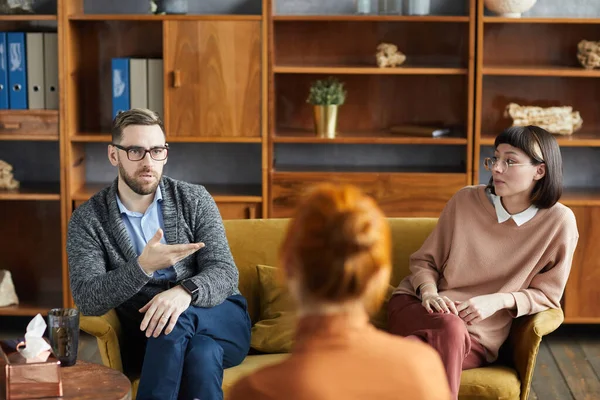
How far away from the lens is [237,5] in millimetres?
4352

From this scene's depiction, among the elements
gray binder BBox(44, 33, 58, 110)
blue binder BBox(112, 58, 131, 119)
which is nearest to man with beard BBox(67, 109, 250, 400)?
blue binder BBox(112, 58, 131, 119)

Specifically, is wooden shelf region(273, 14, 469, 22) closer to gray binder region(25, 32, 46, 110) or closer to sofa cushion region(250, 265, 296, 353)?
gray binder region(25, 32, 46, 110)

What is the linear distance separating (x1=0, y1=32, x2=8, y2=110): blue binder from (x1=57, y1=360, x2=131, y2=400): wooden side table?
2099 millimetres

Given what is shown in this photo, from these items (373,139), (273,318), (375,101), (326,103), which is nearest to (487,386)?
(273,318)

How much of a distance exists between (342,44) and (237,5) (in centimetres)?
53

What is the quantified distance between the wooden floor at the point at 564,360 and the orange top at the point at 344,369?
8.23 feet

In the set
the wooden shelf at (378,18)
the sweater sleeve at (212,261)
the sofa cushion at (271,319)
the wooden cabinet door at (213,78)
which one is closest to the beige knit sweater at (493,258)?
the sofa cushion at (271,319)

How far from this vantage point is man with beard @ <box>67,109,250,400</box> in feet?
8.25

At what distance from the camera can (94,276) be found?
2666 mm

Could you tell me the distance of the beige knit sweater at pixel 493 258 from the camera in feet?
9.13

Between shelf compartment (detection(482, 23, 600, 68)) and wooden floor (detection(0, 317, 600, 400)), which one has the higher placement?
shelf compartment (detection(482, 23, 600, 68))

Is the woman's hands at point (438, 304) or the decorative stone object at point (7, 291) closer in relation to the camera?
the woman's hands at point (438, 304)

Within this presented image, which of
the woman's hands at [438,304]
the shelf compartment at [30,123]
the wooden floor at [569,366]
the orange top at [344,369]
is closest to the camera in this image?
the orange top at [344,369]

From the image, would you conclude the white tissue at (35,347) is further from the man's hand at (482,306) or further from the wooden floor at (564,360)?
the wooden floor at (564,360)
